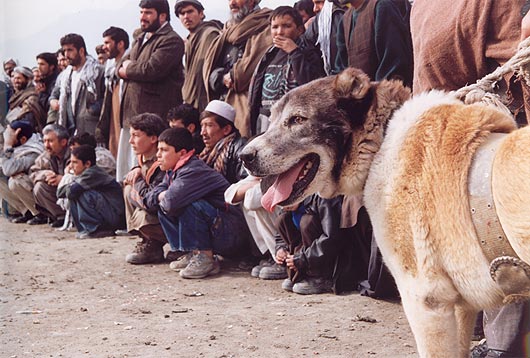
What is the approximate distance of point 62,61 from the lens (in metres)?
12.4

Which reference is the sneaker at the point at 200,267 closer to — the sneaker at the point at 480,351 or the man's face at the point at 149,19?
the sneaker at the point at 480,351

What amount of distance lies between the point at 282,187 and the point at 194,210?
335 cm

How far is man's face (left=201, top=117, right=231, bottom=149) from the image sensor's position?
23.4 ft

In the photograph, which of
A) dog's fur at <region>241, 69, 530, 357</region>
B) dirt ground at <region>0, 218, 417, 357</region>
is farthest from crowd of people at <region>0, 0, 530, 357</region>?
dog's fur at <region>241, 69, 530, 357</region>

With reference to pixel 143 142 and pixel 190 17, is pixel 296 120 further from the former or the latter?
pixel 190 17

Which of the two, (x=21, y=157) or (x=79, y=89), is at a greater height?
(x=79, y=89)

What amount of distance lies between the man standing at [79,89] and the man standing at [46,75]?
1.44 meters

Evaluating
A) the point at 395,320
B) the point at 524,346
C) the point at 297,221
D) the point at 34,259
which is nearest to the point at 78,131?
the point at 34,259

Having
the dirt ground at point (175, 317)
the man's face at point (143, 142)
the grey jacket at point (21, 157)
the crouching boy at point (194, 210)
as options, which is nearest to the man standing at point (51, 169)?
the grey jacket at point (21, 157)

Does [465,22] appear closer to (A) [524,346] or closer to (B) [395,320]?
(A) [524,346]

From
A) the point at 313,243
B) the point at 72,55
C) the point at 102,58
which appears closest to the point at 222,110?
the point at 313,243

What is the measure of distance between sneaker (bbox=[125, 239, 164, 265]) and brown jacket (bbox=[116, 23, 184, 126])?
2.32 m

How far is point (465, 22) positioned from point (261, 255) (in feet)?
12.3

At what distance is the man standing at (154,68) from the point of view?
9141 millimetres
